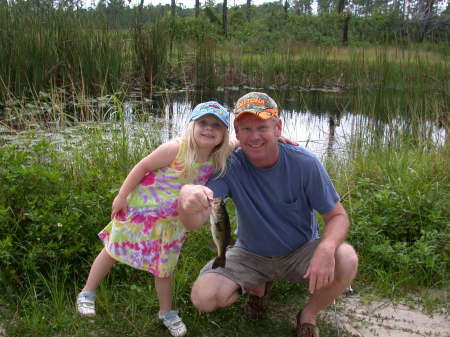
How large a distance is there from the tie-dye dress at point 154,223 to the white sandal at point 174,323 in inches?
9.3

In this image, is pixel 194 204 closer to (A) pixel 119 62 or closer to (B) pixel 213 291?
(B) pixel 213 291

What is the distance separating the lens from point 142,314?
9.17 ft

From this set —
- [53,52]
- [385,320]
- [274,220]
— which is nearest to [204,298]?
[274,220]

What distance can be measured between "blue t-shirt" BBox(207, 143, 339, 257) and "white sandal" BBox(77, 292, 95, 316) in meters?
0.97

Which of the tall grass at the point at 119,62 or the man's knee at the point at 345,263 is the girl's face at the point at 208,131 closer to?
the man's knee at the point at 345,263

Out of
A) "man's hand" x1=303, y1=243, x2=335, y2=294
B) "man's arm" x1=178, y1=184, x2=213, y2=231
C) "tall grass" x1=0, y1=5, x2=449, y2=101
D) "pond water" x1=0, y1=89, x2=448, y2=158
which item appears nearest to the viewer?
"man's arm" x1=178, y1=184, x2=213, y2=231

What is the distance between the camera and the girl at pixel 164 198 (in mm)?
2566

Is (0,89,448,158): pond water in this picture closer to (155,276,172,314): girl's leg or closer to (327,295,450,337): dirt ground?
(155,276,172,314): girl's leg

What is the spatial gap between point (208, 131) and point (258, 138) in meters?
0.27

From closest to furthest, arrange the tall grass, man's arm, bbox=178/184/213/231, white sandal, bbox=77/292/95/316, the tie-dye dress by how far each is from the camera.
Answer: man's arm, bbox=178/184/213/231
the tie-dye dress
white sandal, bbox=77/292/95/316
the tall grass

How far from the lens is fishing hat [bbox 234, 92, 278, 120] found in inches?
97.9

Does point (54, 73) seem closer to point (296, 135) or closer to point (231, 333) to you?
point (296, 135)

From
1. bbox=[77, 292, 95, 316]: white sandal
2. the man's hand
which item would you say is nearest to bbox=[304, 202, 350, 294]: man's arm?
the man's hand

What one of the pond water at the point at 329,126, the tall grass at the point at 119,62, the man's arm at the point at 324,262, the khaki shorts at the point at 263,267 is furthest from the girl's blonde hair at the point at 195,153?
the tall grass at the point at 119,62
